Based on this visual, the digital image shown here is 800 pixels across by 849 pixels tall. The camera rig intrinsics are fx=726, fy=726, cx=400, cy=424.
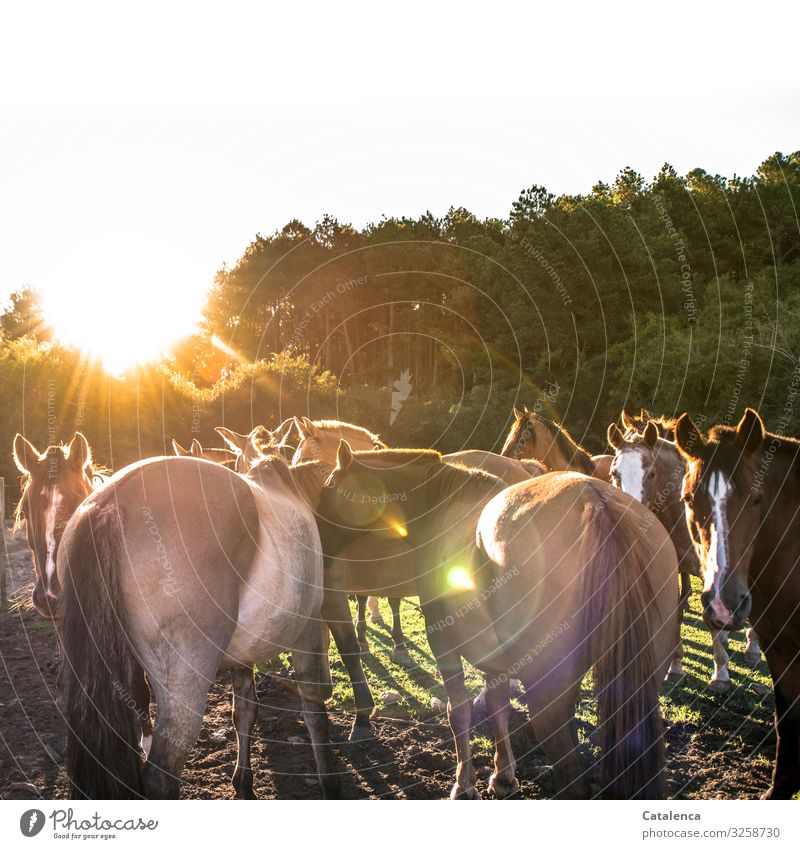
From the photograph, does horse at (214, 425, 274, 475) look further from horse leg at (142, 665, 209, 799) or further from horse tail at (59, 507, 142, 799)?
horse leg at (142, 665, 209, 799)

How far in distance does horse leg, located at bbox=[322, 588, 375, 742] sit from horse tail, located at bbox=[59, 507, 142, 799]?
305 cm

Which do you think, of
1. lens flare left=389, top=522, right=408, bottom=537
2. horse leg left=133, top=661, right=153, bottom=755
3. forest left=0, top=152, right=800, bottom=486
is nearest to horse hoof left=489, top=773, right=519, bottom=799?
lens flare left=389, top=522, right=408, bottom=537

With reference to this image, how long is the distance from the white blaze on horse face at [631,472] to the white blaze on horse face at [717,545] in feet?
11.1

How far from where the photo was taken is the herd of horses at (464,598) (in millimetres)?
4211

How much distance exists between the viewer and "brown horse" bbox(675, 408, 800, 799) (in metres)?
4.57

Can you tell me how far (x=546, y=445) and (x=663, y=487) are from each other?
1.66 m

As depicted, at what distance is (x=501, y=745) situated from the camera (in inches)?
224

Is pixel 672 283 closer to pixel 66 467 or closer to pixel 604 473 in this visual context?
pixel 604 473

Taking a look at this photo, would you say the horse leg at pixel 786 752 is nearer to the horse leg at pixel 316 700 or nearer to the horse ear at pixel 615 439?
the horse leg at pixel 316 700

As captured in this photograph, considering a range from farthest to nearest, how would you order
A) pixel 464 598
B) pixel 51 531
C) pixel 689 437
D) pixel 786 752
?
pixel 51 531
pixel 464 598
pixel 786 752
pixel 689 437

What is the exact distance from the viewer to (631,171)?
29.4 metres

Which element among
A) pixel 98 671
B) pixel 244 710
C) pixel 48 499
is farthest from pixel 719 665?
pixel 48 499

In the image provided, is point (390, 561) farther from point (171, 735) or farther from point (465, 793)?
point (171, 735)

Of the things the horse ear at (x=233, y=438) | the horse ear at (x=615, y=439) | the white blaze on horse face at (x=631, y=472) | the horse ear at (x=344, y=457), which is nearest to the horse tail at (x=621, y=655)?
the horse ear at (x=344, y=457)
